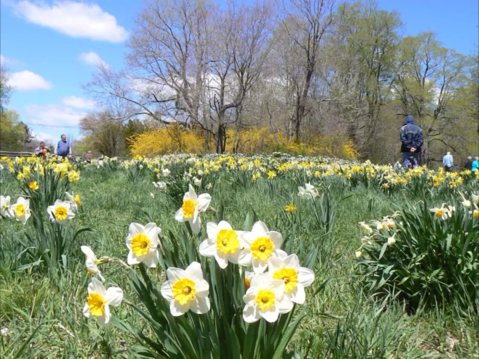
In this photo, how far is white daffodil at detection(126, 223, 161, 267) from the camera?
939mm

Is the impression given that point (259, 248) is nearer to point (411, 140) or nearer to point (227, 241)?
point (227, 241)

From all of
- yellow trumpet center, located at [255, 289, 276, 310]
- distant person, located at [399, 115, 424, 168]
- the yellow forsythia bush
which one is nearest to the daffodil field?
yellow trumpet center, located at [255, 289, 276, 310]

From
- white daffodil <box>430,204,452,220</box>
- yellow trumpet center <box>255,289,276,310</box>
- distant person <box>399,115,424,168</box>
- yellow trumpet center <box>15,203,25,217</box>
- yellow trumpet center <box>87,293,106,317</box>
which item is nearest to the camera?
yellow trumpet center <box>255,289,276,310</box>

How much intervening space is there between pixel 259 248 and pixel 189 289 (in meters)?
0.18

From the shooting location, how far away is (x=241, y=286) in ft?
3.35

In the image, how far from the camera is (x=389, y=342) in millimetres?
1282

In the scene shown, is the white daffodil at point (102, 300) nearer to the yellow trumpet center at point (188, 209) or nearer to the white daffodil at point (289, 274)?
the yellow trumpet center at point (188, 209)

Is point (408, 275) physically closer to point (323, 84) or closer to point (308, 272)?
point (308, 272)

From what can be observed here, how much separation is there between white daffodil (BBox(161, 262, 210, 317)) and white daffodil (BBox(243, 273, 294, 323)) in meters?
0.10

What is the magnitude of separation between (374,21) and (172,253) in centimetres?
2778

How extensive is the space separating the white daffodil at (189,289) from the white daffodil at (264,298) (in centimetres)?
10

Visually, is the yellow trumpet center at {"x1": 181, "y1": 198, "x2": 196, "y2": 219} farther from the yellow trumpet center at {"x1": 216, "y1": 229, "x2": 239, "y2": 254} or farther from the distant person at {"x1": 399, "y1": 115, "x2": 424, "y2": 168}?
the distant person at {"x1": 399, "y1": 115, "x2": 424, "y2": 168}

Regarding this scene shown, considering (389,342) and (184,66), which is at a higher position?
(184,66)

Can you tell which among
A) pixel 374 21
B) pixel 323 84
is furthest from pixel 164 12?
pixel 374 21
